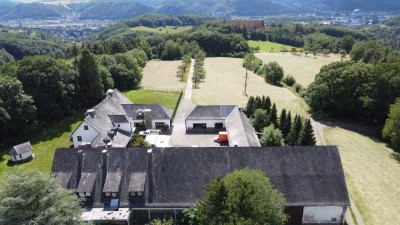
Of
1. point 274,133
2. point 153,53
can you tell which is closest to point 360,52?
point 153,53

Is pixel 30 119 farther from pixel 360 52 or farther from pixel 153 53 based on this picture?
pixel 360 52

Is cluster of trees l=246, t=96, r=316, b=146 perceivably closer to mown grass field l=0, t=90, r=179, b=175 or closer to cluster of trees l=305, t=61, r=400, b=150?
cluster of trees l=305, t=61, r=400, b=150

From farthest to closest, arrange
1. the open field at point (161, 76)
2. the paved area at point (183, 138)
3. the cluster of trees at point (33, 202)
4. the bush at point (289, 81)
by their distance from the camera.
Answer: the bush at point (289, 81) → the open field at point (161, 76) → the paved area at point (183, 138) → the cluster of trees at point (33, 202)

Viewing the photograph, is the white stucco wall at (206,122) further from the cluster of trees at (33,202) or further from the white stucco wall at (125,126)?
the cluster of trees at (33,202)

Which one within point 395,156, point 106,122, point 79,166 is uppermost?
point 79,166

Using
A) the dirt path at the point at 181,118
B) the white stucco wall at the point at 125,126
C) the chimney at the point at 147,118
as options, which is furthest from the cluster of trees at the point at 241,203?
the chimney at the point at 147,118

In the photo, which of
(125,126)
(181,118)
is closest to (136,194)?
(125,126)

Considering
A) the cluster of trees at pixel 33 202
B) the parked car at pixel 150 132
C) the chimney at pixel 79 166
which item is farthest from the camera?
the parked car at pixel 150 132

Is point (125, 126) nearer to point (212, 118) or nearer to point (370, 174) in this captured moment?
point (212, 118)
